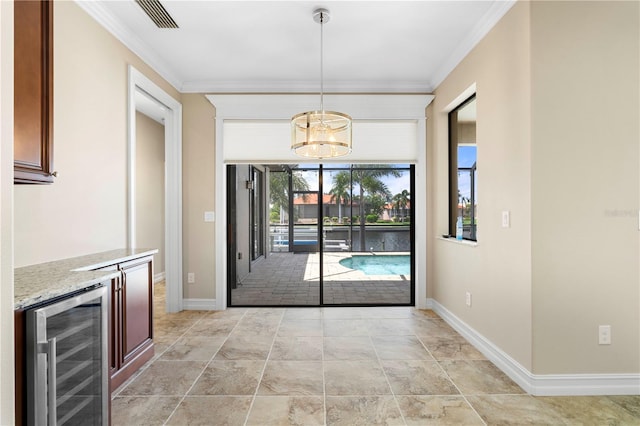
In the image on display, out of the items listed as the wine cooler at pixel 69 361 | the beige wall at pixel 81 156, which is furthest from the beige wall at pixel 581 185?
the beige wall at pixel 81 156

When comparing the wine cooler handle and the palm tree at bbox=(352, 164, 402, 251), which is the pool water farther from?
the wine cooler handle

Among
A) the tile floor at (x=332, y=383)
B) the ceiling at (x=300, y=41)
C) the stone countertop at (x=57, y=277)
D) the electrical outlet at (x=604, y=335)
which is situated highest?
the ceiling at (x=300, y=41)

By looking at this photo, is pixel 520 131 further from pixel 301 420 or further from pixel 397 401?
pixel 301 420

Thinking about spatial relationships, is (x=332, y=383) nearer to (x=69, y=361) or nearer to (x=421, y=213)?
(x=69, y=361)

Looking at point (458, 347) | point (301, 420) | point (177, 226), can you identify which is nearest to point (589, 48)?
point (458, 347)

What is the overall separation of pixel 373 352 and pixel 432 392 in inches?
28.5

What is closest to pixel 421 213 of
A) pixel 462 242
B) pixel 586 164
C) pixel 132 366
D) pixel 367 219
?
pixel 367 219

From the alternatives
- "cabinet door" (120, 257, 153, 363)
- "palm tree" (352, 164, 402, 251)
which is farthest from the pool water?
"cabinet door" (120, 257, 153, 363)

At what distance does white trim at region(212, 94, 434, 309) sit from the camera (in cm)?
422

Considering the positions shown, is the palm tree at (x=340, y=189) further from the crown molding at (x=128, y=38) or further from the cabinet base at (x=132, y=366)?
the cabinet base at (x=132, y=366)

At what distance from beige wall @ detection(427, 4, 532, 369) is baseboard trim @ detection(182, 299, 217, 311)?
9.43 feet

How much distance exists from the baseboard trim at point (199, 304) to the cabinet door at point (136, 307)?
141cm

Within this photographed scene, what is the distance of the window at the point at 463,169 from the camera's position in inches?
140

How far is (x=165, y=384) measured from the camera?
7.98 ft
